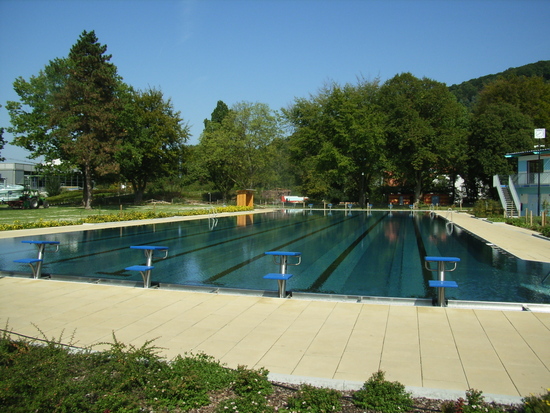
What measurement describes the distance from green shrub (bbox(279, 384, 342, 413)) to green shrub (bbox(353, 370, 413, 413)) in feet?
0.60

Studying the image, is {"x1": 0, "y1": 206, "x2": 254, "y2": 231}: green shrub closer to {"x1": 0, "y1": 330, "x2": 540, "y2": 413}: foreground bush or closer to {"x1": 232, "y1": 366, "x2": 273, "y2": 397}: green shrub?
{"x1": 0, "y1": 330, "x2": 540, "y2": 413}: foreground bush

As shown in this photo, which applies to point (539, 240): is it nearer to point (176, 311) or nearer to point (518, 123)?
point (176, 311)

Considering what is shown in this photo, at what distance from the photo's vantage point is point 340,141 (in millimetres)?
43531

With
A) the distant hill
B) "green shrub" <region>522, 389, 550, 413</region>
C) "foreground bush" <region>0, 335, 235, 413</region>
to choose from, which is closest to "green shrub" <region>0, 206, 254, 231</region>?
"foreground bush" <region>0, 335, 235, 413</region>

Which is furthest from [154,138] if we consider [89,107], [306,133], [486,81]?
[486,81]

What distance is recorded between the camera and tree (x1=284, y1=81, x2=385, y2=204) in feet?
138

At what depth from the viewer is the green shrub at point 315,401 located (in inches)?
130

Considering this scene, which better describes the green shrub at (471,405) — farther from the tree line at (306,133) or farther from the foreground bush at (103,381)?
the tree line at (306,133)

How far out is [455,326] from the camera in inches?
221

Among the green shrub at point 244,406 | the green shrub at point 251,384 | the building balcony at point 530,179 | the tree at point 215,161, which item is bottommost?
the green shrub at point 244,406

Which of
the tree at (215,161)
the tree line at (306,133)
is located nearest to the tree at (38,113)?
the tree line at (306,133)

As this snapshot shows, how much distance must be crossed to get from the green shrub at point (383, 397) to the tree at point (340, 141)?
38.3 metres

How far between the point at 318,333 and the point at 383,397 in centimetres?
198

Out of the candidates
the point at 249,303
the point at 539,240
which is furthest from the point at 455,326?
the point at 539,240
